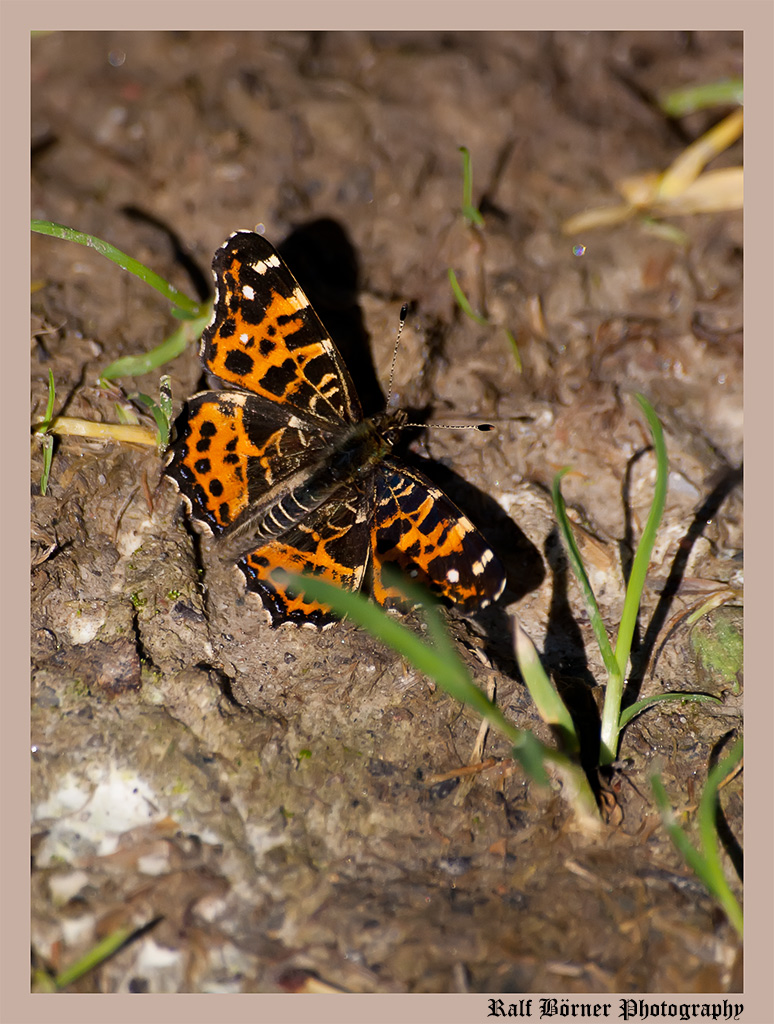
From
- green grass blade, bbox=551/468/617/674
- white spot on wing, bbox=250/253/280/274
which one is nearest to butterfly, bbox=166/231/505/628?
white spot on wing, bbox=250/253/280/274

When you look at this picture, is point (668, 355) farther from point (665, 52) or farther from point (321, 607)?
point (321, 607)

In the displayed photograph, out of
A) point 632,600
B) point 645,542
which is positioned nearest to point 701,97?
point 645,542

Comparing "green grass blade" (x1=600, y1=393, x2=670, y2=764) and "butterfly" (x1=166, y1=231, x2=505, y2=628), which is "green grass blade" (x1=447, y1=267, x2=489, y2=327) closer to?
"butterfly" (x1=166, y1=231, x2=505, y2=628)

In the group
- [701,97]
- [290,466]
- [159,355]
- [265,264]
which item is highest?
[701,97]

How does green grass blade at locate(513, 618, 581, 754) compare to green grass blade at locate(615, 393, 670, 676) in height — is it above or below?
below

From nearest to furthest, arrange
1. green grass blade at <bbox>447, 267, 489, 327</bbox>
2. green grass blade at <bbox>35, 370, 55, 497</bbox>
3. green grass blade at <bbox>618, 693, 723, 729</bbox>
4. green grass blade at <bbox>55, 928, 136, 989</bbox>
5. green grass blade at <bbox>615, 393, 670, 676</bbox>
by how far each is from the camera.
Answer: green grass blade at <bbox>55, 928, 136, 989</bbox>, green grass blade at <bbox>615, 393, 670, 676</bbox>, green grass blade at <bbox>618, 693, 723, 729</bbox>, green grass blade at <bbox>35, 370, 55, 497</bbox>, green grass blade at <bbox>447, 267, 489, 327</bbox>

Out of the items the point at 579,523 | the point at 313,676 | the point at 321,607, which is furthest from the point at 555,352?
the point at 313,676

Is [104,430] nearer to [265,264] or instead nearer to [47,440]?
[47,440]
